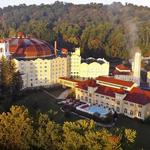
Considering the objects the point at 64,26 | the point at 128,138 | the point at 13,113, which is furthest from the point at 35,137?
the point at 64,26

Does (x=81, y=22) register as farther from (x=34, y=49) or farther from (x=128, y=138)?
(x=128, y=138)

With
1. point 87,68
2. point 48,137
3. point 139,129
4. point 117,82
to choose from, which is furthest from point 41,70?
point 48,137

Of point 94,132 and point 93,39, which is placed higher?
point 93,39

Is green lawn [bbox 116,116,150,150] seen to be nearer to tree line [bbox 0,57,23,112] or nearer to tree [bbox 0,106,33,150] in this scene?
tree [bbox 0,106,33,150]

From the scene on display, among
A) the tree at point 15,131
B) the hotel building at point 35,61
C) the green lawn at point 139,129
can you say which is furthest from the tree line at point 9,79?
the tree at point 15,131

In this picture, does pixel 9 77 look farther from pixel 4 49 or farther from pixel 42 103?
pixel 4 49

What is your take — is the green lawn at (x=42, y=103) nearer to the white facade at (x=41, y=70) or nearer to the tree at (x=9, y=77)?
the tree at (x=9, y=77)
